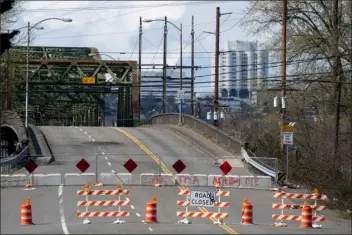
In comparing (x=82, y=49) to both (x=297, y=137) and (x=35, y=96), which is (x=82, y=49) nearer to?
(x=35, y=96)

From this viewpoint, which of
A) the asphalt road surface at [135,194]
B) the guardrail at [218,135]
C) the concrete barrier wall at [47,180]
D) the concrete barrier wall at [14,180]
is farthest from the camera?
the guardrail at [218,135]

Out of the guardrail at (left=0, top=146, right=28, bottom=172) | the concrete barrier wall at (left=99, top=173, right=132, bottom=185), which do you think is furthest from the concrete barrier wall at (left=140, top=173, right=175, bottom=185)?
the guardrail at (left=0, top=146, right=28, bottom=172)

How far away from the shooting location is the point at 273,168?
128 ft

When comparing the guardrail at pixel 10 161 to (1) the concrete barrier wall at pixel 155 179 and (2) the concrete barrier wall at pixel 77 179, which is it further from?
(1) the concrete barrier wall at pixel 155 179

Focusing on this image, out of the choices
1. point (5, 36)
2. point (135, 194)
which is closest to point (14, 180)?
point (135, 194)

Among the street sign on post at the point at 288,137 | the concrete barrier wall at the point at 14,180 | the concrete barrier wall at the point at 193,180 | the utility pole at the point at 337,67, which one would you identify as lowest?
the concrete barrier wall at the point at 193,180

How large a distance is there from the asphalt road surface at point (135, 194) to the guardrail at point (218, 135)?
0.81 meters

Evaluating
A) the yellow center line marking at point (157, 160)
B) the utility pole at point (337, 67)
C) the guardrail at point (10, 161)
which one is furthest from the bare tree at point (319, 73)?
the guardrail at point (10, 161)

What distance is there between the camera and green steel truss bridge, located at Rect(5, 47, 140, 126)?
74562 mm

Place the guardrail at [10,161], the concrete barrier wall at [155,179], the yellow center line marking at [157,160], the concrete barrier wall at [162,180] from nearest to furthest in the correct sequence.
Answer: the yellow center line marking at [157,160] → the concrete barrier wall at [162,180] → the concrete barrier wall at [155,179] → the guardrail at [10,161]

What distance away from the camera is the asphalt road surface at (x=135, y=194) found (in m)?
21.5

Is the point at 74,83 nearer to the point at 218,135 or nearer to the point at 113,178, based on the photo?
the point at 218,135

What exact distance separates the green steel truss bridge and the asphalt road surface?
7.01 meters

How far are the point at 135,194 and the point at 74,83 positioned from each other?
110ft
